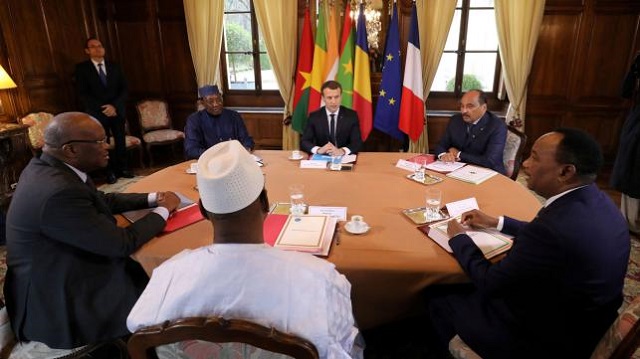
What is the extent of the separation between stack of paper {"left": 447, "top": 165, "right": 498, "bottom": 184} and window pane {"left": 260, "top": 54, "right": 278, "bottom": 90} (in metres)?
3.48

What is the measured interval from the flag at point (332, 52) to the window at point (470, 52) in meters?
1.39

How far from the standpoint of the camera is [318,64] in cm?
476

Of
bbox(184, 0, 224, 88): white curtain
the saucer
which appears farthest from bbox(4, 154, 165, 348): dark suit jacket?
bbox(184, 0, 224, 88): white curtain

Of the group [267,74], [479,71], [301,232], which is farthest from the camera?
[267,74]

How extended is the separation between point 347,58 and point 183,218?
328cm

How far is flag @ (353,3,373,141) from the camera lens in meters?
4.50

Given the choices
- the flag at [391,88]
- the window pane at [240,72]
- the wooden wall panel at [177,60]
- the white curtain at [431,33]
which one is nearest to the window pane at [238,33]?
the window pane at [240,72]

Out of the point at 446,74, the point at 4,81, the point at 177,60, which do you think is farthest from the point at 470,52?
the point at 4,81

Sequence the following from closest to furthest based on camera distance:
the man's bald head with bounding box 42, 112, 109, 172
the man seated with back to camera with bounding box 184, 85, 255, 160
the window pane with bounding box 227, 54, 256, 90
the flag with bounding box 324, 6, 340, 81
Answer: the man's bald head with bounding box 42, 112, 109, 172, the man seated with back to camera with bounding box 184, 85, 255, 160, the flag with bounding box 324, 6, 340, 81, the window pane with bounding box 227, 54, 256, 90

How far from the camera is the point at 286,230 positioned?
5.82 feet

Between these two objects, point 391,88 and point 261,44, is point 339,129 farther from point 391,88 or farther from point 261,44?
point 261,44

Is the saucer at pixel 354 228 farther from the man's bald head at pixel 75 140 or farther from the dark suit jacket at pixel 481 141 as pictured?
the dark suit jacket at pixel 481 141

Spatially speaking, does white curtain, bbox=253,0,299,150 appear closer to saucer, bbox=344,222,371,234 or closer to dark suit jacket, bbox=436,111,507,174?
dark suit jacket, bbox=436,111,507,174

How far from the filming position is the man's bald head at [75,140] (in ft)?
5.24
